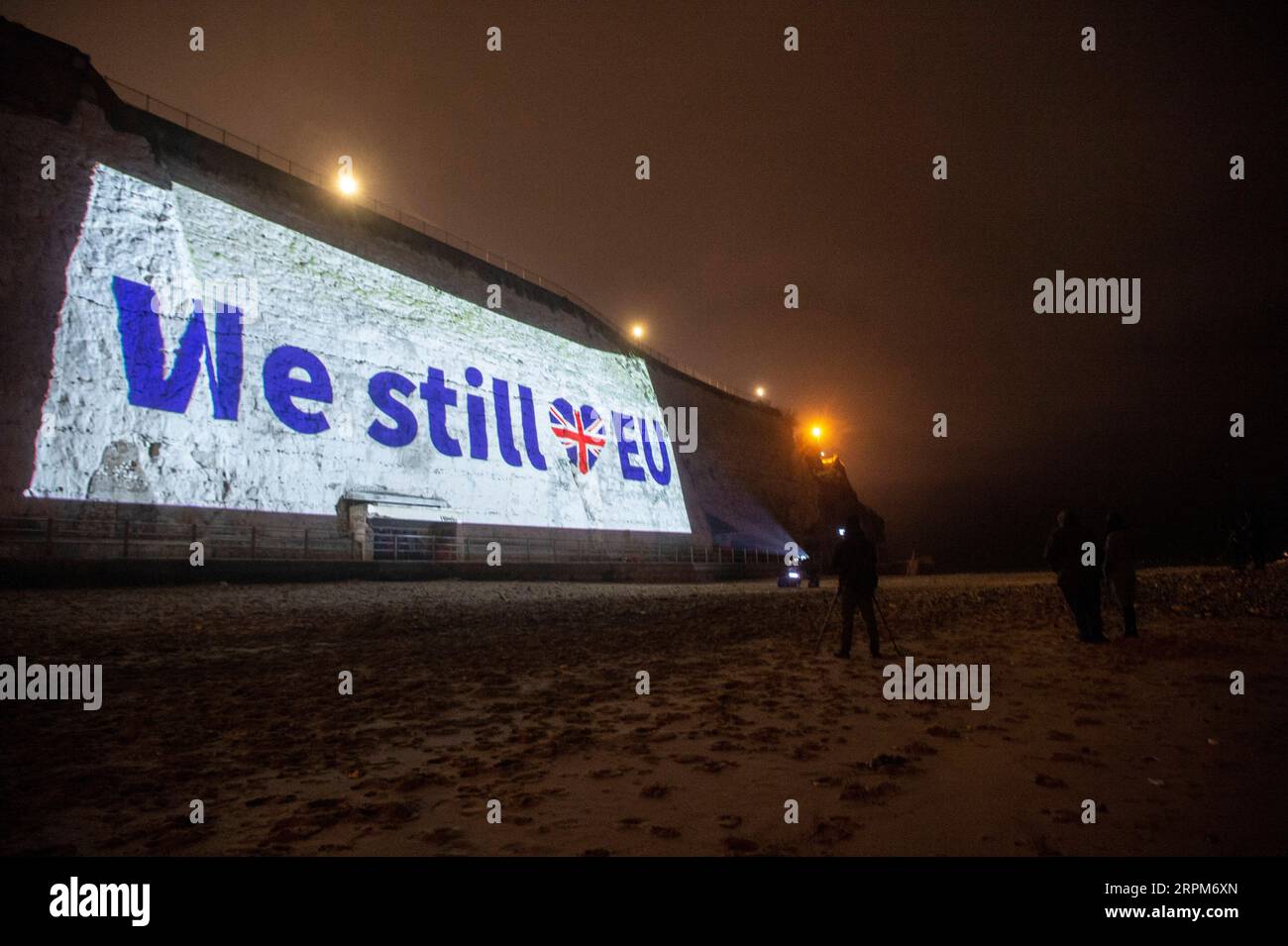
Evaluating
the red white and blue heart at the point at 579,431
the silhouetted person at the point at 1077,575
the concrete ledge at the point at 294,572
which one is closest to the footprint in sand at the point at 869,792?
the silhouetted person at the point at 1077,575

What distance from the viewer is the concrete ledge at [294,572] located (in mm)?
12492

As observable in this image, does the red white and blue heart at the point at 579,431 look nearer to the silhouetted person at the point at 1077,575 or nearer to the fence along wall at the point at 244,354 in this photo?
the fence along wall at the point at 244,354

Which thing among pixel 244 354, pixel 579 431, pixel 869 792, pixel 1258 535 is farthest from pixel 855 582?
pixel 579 431

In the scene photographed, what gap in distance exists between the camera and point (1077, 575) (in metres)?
8.24

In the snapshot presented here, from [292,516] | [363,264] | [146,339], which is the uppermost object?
[363,264]

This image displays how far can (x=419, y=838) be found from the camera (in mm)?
3002

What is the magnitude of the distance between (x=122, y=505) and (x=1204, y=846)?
18.1 meters

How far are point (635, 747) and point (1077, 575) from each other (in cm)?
659

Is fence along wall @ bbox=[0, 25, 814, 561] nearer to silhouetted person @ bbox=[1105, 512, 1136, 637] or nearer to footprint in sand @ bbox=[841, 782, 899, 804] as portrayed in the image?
footprint in sand @ bbox=[841, 782, 899, 804]

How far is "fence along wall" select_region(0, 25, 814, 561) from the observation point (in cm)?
1446

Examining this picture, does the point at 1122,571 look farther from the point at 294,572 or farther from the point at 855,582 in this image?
the point at 294,572

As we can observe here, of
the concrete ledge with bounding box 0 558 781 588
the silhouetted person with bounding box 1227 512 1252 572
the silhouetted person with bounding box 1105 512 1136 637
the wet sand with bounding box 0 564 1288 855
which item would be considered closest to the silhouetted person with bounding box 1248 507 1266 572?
the silhouetted person with bounding box 1227 512 1252 572

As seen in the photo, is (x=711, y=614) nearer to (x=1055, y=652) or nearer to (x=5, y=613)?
(x=1055, y=652)
